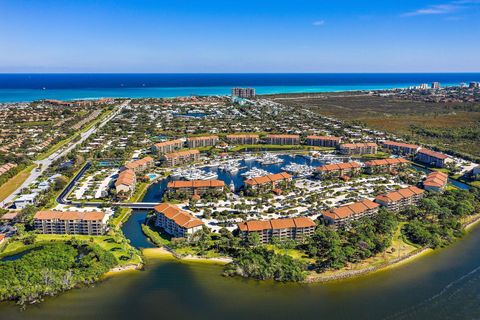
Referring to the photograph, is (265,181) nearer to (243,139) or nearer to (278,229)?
(278,229)

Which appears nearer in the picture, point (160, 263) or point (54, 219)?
point (160, 263)

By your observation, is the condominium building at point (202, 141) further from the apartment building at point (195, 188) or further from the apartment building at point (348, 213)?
the apartment building at point (348, 213)

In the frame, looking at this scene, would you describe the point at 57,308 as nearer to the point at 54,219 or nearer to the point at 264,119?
the point at 54,219

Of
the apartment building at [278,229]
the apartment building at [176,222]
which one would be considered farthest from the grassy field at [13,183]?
the apartment building at [278,229]

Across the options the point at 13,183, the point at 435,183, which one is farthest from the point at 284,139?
the point at 13,183

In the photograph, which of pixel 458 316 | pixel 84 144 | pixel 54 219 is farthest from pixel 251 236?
pixel 84 144

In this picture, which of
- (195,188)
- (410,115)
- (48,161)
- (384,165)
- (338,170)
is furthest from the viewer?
(410,115)

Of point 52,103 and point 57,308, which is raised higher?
point 52,103
